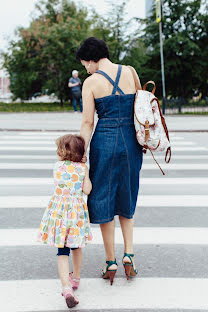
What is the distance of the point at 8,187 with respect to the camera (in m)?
6.76

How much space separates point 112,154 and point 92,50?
2.54 feet

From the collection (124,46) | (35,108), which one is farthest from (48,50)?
(124,46)

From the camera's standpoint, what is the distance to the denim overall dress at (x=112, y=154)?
11.2 feet

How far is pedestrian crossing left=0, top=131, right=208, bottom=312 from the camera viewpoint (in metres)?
3.25

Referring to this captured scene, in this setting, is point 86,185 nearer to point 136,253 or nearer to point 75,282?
point 75,282

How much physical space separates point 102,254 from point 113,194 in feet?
2.98

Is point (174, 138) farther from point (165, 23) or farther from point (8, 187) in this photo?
point (165, 23)

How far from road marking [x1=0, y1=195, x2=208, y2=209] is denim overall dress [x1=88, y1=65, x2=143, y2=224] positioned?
2.41 metres

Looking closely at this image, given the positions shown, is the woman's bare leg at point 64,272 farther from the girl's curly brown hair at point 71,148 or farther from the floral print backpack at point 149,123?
the floral print backpack at point 149,123

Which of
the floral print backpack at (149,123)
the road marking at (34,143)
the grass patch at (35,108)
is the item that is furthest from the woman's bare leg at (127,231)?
the grass patch at (35,108)

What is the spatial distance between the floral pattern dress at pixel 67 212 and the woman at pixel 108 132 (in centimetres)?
24

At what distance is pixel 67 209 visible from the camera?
10.4 feet

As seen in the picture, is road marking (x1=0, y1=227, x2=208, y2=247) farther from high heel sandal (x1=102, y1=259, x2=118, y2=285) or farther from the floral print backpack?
→ the floral print backpack

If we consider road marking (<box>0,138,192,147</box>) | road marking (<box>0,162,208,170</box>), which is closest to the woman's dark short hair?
road marking (<box>0,162,208,170</box>)
